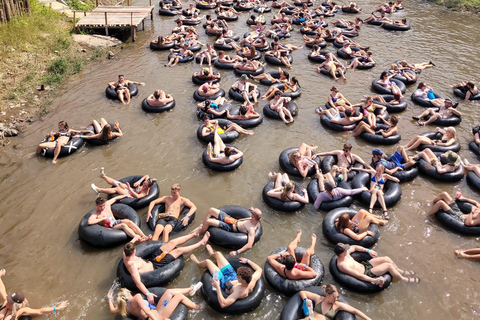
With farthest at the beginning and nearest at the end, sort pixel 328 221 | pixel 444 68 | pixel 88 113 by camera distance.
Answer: pixel 444 68 → pixel 88 113 → pixel 328 221

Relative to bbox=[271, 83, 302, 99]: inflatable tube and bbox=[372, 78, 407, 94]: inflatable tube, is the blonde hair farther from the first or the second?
bbox=[372, 78, 407, 94]: inflatable tube

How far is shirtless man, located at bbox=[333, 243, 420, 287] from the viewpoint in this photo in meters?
7.04

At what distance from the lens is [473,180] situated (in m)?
10.0

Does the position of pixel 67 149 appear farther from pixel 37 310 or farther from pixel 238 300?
pixel 238 300

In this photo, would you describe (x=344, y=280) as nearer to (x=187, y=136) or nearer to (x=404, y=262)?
(x=404, y=262)

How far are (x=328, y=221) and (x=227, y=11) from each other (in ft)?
70.9

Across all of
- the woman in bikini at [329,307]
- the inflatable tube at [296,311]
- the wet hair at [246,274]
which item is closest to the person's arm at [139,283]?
the wet hair at [246,274]

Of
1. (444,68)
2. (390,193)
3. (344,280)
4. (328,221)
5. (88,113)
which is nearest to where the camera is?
(344,280)

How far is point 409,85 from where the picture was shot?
16.1 metres

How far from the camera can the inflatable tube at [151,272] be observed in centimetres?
692

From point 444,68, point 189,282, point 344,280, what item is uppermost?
point 444,68

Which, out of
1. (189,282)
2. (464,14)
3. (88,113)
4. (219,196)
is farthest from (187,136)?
(464,14)

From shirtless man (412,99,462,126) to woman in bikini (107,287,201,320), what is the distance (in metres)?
11.4

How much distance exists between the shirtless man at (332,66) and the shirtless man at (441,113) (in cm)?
454
